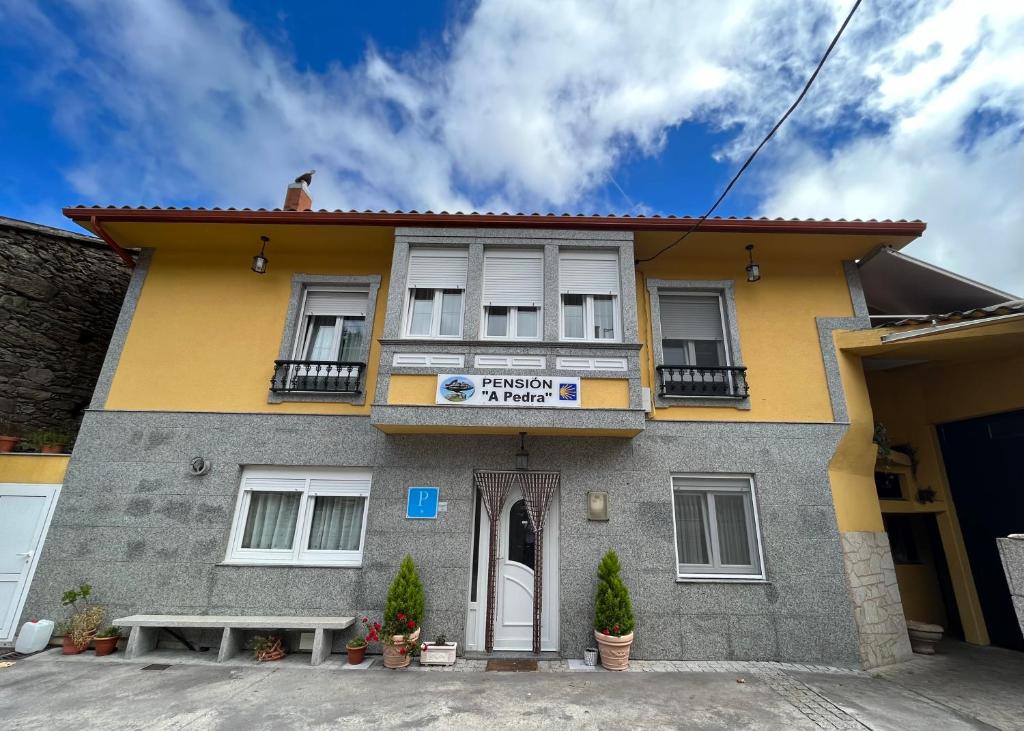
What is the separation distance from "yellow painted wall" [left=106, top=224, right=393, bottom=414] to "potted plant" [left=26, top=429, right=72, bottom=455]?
87 centimetres

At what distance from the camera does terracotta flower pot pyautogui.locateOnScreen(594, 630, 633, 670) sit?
15.0 ft

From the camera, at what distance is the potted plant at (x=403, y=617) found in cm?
454

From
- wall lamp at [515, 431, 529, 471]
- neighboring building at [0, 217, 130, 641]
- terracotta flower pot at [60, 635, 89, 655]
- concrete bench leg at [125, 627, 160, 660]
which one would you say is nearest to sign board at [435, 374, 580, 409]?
wall lamp at [515, 431, 529, 471]

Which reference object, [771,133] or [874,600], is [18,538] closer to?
[771,133]

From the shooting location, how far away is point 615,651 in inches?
180

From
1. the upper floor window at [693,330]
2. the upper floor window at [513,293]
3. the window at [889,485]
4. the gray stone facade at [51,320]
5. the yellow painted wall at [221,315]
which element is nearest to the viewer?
the upper floor window at [513,293]

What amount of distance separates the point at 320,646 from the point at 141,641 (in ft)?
7.18

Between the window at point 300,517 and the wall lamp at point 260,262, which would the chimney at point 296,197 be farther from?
the window at point 300,517

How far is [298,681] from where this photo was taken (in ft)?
13.6

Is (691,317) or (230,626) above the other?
(691,317)

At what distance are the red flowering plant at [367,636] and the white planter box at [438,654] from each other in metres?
0.56

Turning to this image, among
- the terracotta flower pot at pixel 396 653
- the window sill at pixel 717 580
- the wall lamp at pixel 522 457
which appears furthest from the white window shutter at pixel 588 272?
the terracotta flower pot at pixel 396 653

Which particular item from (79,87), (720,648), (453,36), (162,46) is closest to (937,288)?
(720,648)

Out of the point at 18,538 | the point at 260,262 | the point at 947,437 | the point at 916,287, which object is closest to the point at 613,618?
the point at 947,437
